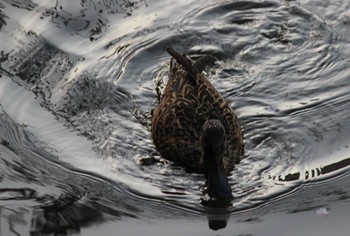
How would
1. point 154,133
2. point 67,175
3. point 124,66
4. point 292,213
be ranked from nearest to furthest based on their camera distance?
point 292,213, point 67,175, point 154,133, point 124,66

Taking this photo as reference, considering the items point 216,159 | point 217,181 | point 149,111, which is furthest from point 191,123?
point 149,111

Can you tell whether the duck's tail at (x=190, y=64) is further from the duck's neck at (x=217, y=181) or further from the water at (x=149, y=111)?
the duck's neck at (x=217, y=181)

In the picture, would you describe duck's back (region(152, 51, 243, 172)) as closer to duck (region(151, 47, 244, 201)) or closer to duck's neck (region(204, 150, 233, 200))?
duck (region(151, 47, 244, 201))

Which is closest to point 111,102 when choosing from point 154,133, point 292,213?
point 154,133

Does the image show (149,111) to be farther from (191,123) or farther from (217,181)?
(217,181)

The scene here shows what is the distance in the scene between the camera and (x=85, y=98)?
8.90 metres

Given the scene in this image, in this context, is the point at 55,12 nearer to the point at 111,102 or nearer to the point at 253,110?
the point at 111,102

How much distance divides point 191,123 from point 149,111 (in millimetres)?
976

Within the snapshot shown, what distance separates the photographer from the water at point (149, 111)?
721cm

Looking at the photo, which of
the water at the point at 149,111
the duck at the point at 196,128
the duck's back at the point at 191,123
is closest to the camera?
the water at the point at 149,111

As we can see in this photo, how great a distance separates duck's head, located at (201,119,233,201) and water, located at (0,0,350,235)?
0.14 m

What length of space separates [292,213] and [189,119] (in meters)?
1.40

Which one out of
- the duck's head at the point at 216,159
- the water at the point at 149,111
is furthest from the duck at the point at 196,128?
the water at the point at 149,111

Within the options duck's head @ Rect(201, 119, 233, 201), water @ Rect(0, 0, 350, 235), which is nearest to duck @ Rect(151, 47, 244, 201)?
duck's head @ Rect(201, 119, 233, 201)
